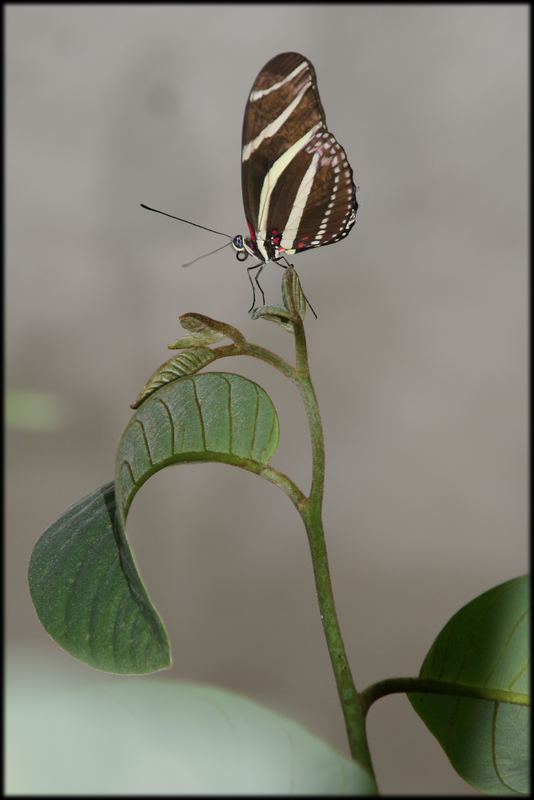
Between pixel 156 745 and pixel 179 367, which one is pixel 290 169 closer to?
pixel 179 367

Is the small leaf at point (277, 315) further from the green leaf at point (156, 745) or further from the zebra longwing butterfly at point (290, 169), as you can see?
the green leaf at point (156, 745)

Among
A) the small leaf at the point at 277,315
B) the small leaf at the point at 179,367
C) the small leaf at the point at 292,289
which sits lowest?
the small leaf at the point at 179,367

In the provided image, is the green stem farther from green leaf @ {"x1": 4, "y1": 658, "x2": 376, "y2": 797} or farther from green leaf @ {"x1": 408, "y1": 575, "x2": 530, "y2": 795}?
green leaf @ {"x1": 4, "y1": 658, "x2": 376, "y2": 797}

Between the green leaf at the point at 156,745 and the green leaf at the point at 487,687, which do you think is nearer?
the green leaf at the point at 156,745

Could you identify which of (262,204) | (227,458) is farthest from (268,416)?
(262,204)

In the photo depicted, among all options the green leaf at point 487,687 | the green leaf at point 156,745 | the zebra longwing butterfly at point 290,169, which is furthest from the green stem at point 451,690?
the zebra longwing butterfly at point 290,169

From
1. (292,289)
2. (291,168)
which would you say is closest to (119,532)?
(292,289)

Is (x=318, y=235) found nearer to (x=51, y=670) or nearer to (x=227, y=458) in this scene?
(x=227, y=458)
